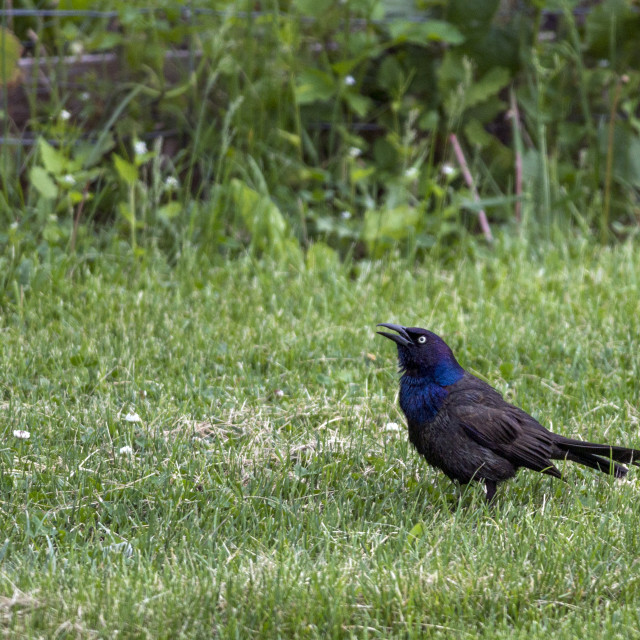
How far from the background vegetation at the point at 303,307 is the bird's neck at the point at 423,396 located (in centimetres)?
30

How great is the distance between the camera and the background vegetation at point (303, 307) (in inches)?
115

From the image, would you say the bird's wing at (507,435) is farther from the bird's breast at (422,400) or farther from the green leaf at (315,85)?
the green leaf at (315,85)

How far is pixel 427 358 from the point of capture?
3.75 m

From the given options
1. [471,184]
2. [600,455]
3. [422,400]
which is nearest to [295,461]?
[422,400]

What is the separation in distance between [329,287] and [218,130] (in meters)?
1.85

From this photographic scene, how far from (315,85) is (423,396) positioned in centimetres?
365

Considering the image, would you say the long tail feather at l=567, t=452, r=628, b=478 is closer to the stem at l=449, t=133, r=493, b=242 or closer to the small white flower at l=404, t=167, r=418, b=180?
the small white flower at l=404, t=167, r=418, b=180

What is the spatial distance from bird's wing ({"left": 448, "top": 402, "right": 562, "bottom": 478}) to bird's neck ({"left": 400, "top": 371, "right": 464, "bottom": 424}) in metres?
0.06

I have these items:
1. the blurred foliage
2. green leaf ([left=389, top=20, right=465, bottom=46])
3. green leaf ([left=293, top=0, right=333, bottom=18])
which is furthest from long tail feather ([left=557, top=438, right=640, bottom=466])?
green leaf ([left=293, top=0, right=333, bottom=18])

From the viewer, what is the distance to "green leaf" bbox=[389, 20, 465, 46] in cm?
674

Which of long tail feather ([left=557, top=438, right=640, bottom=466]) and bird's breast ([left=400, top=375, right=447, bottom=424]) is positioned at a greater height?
bird's breast ([left=400, top=375, right=447, bottom=424])

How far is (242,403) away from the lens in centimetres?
432

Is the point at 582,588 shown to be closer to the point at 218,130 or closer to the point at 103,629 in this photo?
the point at 103,629

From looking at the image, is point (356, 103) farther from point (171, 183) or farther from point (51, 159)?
point (51, 159)
